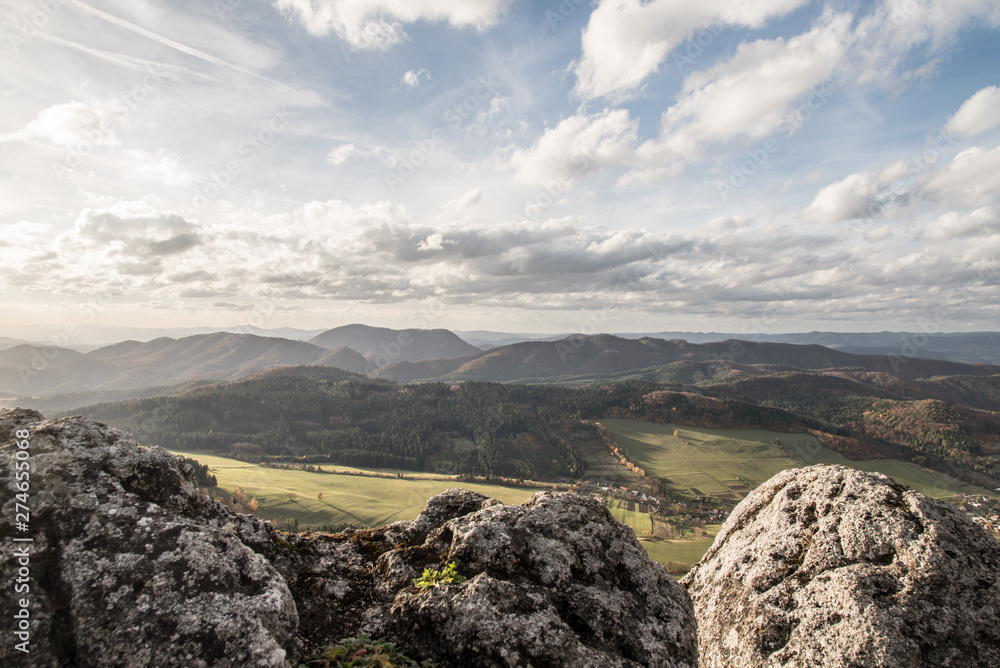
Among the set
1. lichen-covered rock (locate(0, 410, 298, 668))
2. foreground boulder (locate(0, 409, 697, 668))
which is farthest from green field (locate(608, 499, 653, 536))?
lichen-covered rock (locate(0, 410, 298, 668))

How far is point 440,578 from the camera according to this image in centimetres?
777

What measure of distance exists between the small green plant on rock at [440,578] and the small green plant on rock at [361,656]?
1.00 meters

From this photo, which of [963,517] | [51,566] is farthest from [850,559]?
[51,566]

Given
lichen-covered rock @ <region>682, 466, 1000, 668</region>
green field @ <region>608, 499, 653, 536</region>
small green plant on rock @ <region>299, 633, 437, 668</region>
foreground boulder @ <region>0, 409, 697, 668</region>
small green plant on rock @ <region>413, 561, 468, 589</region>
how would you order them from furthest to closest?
1. green field @ <region>608, 499, 653, 536</region>
2. small green plant on rock @ <region>413, 561, 468, 589</region>
3. lichen-covered rock @ <region>682, 466, 1000, 668</region>
4. small green plant on rock @ <region>299, 633, 437, 668</region>
5. foreground boulder @ <region>0, 409, 697, 668</region>

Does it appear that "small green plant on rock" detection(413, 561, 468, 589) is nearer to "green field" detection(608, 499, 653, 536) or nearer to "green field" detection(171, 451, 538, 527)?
"green field" detection(171, 451, 538, 527)

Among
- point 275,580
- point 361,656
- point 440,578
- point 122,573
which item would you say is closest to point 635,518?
point 440,578

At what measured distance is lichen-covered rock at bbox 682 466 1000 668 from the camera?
736 cm

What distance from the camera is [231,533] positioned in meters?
7.11

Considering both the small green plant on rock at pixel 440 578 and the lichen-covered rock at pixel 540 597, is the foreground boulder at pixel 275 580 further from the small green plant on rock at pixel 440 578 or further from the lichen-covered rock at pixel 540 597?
the small green plant on rock at pixel 440 578

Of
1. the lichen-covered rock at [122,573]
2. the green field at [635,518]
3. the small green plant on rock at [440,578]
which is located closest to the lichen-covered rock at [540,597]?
the small green plant on rock at [440,578]

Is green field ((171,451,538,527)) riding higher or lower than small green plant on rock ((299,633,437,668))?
lower

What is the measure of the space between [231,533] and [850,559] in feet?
A: 38.1

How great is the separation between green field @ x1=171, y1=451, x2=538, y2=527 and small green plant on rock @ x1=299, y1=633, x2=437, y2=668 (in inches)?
3727

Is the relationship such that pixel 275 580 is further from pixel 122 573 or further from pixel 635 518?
pixel 635 518
